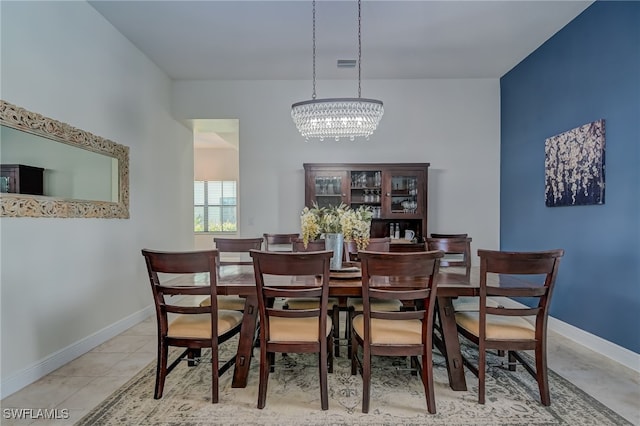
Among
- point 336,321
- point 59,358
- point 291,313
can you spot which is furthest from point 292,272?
point 59,358

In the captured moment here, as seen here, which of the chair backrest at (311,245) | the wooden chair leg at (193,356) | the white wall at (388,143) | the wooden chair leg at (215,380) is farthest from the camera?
the white wall at (388,143)

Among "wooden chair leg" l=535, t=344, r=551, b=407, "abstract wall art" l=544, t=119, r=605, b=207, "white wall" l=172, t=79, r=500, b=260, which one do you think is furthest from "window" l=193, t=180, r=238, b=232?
"wooden chair leg" l=535, t=344, r=551, b=407

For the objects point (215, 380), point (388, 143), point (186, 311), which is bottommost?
point (215, 380)

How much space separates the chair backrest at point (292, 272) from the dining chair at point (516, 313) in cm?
92

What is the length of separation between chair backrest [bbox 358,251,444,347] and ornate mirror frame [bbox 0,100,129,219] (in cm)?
228

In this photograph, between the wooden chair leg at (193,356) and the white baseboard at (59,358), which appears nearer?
the white baseboard at (59,358)

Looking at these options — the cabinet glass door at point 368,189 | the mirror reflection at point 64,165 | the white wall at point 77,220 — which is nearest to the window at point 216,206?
the white wall at point 77,220

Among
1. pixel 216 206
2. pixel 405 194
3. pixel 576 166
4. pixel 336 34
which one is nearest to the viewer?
pixel 576 166

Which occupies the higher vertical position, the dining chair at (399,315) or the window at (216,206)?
the window at (216,206)

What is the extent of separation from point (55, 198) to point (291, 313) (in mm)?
2068

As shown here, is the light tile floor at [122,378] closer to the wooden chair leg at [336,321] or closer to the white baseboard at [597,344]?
the white baseboard at [597,344]

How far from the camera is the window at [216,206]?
29.7ft

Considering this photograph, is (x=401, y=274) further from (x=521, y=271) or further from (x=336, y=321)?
(x=336, y=321)

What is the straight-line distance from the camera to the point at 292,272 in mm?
2070
